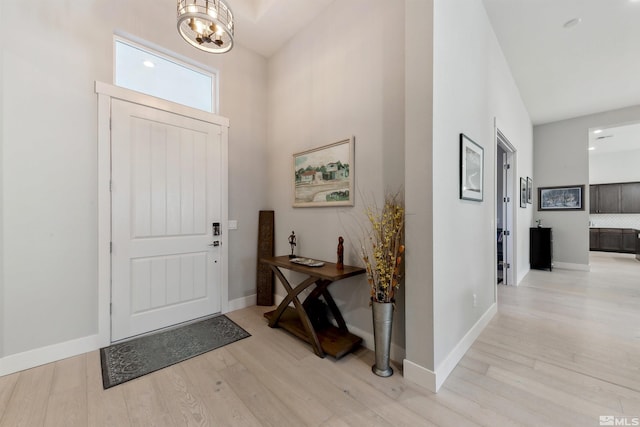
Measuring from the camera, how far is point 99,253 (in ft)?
7.55

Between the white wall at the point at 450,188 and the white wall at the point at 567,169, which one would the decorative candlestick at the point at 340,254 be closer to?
the white wall at the point at 450,188

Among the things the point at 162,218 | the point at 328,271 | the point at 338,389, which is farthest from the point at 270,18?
the point at 338,389

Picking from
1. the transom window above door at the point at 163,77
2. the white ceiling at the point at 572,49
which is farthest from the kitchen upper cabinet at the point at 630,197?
the transom window above door at the point at 163,77

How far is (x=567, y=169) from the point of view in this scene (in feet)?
18.7

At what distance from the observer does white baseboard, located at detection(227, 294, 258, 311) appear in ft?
10.4

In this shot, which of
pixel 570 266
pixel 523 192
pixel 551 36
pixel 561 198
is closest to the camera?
pixel 551 36

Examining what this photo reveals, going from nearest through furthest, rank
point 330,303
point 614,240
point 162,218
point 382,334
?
1. point 382,334
2. point 330,303
3. point 162,218
4. point 614,240

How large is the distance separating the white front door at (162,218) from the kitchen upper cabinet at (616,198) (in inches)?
442

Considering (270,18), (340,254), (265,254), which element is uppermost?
(270,18)

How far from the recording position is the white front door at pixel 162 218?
7.94ft

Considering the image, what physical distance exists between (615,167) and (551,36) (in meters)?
8.06

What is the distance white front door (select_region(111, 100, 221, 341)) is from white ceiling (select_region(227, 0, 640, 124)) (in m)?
1.37

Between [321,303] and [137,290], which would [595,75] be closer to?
[321,303]

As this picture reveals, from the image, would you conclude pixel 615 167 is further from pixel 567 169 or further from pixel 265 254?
pixel 265 254
